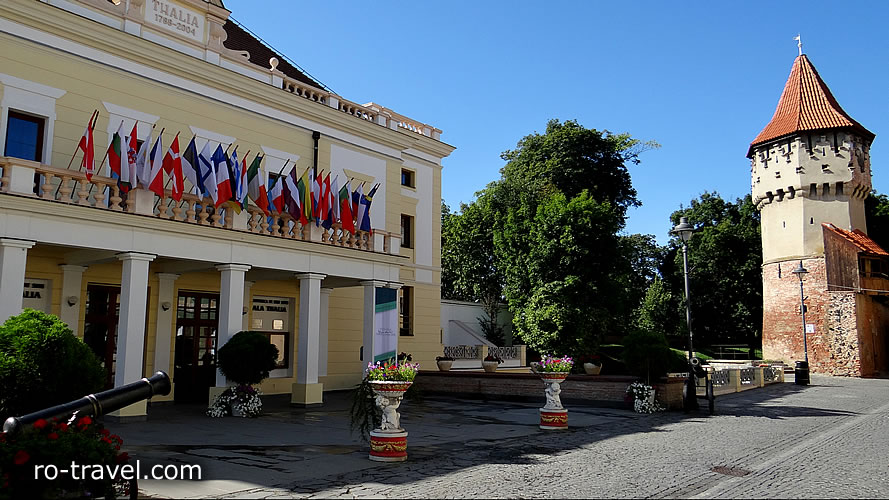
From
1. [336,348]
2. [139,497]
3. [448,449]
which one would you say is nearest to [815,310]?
[336,348]

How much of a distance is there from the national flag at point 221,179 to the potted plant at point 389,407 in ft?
26.4

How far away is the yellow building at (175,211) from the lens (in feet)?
46.1

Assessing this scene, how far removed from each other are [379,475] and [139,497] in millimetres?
2973

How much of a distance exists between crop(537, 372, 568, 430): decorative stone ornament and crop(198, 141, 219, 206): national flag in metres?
9.50

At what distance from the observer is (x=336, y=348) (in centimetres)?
2306

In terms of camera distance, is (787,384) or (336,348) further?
(787,384)

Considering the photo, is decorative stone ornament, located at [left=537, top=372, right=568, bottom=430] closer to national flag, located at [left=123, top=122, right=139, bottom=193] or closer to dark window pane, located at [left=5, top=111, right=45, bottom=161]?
national flag, located at [left=123, top=122, right=139, bottom=193]

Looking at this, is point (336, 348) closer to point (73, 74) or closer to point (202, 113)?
point (202, 113)

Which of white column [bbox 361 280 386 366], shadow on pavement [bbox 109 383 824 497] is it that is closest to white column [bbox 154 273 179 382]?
shadow on pavement [bbox 109 383 824 497]

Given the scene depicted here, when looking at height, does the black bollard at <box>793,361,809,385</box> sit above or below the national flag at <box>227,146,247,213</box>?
below

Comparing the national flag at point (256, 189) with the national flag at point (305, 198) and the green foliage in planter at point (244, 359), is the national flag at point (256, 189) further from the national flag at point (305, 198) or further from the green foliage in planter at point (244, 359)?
the green foliage in planter at point (244, 359)

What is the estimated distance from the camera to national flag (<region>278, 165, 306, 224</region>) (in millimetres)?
18078

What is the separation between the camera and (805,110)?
140ft

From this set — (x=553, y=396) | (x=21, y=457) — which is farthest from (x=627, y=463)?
(x=21, y=457)
